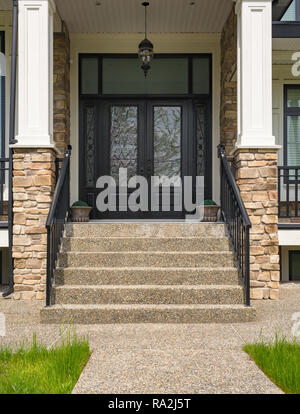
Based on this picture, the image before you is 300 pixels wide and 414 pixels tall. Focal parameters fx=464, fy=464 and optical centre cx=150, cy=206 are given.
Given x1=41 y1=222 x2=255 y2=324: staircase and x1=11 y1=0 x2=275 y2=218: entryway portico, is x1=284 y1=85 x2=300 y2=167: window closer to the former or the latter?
x1=11 y1=0 x2=275 y2=218: entryway portico

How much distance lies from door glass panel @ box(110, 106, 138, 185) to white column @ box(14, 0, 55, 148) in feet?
7.15

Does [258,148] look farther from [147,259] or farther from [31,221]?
[31,221]

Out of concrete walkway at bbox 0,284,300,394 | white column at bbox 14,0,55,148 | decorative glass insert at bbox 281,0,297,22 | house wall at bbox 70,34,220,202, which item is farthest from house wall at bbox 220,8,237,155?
concrete walkway at bbox 0,284,300,394

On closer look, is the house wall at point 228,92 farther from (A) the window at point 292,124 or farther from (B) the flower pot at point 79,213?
(B) the flower pot at point 79,213

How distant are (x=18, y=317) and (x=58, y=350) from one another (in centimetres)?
159

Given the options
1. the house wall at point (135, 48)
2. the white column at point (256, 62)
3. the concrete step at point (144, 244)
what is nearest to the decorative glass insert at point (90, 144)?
the house wall at point (135, 48)

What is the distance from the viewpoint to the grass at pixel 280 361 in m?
2.58

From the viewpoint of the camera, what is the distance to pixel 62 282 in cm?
475

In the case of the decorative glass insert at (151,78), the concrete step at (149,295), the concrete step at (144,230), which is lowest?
the concrete step at (149,295)

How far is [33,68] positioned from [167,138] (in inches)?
109

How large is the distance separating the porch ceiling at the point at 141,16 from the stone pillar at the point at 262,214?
2.49 metres

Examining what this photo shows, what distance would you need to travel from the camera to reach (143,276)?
4.77 metres

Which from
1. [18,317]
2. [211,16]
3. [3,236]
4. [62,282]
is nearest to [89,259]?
[62,282]
